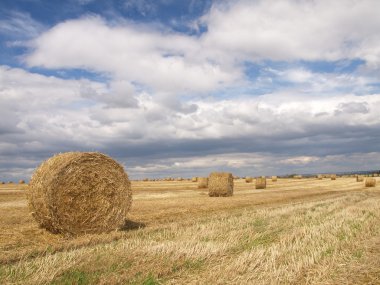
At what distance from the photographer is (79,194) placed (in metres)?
12.3

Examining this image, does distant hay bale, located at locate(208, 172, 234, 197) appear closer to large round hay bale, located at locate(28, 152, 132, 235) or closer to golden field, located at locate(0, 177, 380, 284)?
large round hay bale, located at locate(28, 152, 132, 235)

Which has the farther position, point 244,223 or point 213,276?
point 244,223

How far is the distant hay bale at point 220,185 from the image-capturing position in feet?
94.1

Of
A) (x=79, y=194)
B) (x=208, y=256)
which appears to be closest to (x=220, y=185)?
(x=79, y=194)

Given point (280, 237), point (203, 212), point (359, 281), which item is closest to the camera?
point (359, 281)

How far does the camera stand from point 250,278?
6.31 metres

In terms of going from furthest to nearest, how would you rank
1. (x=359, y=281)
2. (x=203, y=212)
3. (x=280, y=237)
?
(x=203, y=212) < (x=280, y=237) < (x=359, y=281)

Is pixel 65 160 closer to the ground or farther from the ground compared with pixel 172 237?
farther from the ground

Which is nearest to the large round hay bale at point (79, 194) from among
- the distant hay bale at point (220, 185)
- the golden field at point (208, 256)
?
the golden field at point (208, 256)

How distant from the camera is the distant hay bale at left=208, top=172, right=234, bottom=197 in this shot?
2869 cm

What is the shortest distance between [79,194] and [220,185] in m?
17.4

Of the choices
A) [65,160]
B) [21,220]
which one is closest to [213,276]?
[65,160]

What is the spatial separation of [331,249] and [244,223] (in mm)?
4391

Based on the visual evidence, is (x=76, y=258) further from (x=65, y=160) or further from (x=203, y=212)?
(x=203, y=212)
